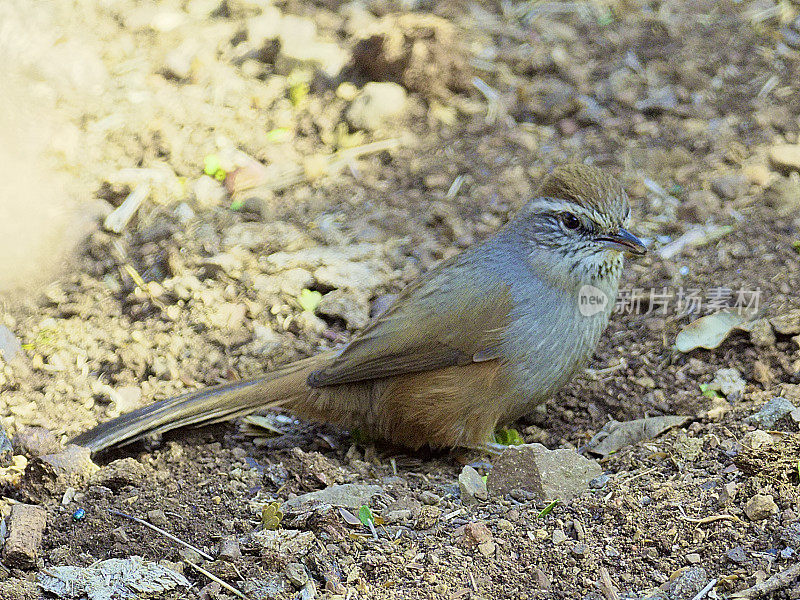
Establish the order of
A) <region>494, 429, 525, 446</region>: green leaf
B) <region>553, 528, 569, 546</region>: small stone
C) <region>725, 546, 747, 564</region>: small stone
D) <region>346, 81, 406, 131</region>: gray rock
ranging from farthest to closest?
<region>346, 81, 406, 131</region>: gray rock → <region>494, 429, 525, 446</region>: green leaf → <region>553, 528, 569, 546</region>: small stone → <region>725, 546, 747, 564</region>: small stone

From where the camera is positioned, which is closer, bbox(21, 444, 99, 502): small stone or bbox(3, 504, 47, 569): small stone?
bbox(3, 504, 47, 569): small stone

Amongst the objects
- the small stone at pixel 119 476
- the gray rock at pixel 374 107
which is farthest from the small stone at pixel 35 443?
the gray rock at pixel 374 107

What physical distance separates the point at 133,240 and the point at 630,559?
158 inches

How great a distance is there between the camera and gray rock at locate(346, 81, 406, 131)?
→ 7.15 metres

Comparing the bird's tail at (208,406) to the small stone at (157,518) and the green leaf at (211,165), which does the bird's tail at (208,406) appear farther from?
the green leaf at (211,165)

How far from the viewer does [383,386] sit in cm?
523

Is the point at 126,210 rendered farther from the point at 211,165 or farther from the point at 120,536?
the point at 120,536

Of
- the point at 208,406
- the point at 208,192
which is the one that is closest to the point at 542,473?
the point at 208,406

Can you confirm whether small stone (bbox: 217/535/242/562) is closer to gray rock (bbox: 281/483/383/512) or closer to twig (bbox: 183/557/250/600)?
twig (bbox: 183/557/250/600)

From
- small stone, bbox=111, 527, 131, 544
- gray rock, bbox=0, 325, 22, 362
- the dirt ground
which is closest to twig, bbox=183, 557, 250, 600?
the dirt ground

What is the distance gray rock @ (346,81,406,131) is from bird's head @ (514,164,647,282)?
2.22m

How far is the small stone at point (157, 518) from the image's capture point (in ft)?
13.4

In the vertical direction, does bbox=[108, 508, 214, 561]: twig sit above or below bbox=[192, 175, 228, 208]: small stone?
below

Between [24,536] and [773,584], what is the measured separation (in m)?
2.93
